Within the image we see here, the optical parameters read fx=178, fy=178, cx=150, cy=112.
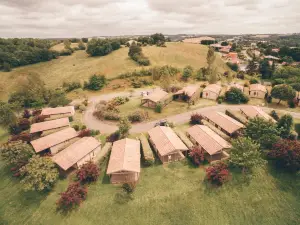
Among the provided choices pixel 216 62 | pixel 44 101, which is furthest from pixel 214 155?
pixel 216 62

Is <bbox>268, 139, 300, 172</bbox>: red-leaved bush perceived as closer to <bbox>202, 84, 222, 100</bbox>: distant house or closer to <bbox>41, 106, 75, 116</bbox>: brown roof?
<bbox>202, 84, 222, 100</bbox>: distant house

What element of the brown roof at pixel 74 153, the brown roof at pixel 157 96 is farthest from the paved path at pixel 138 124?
the brown roof at pixel 74 153

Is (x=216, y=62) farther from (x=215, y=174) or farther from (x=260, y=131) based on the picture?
(x=215, y=174)

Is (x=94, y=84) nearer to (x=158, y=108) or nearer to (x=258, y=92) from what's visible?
(x=158, y=108)

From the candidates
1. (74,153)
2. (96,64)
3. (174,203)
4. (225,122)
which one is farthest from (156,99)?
(96,64)

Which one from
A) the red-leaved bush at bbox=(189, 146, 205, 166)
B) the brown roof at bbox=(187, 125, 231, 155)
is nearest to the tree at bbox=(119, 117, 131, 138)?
the brown roof at bbox=(187, 125, 231, 155)

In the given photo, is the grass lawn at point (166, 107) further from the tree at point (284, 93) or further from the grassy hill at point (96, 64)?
the grassy hill at point (96, 64)
